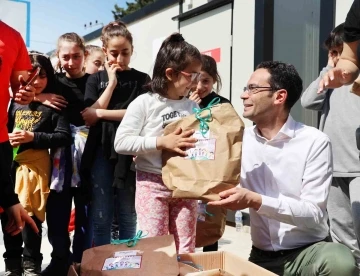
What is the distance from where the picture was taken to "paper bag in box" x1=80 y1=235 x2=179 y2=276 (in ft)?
5.66

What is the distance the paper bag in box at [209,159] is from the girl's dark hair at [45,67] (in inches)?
54.4

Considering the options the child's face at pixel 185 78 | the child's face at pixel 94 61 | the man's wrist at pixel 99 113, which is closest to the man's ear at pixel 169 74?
the child's face at pixel 185 78

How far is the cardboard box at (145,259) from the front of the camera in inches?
67.9

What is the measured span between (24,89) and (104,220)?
990 millimetres

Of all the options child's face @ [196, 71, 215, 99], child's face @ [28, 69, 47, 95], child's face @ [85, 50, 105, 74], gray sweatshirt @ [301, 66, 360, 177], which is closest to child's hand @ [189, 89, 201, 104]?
child's face @ [196, 71, 215, 99]

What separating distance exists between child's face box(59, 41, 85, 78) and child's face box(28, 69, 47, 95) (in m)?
0.23

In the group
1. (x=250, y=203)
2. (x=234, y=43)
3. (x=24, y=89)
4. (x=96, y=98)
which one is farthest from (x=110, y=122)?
(x=234, y=43)

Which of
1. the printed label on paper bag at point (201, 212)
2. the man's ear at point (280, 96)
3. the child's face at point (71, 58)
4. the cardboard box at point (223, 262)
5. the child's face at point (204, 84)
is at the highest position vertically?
the child's face at point (71, 58)

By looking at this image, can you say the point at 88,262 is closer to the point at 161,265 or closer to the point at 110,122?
the point at 161,265

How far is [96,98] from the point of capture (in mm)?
2932

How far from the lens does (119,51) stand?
A: 2887 millimetres

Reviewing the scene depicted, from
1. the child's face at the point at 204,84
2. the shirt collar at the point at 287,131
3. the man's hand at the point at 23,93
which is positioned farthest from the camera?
the child's face at the point at 204,84

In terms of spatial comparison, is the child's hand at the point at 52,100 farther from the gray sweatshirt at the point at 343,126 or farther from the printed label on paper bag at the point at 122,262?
the gray sweatshirt at the point at 343,126

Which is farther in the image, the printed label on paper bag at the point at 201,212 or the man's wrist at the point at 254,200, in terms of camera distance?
the printed label on paper bag at the point at 201,212
